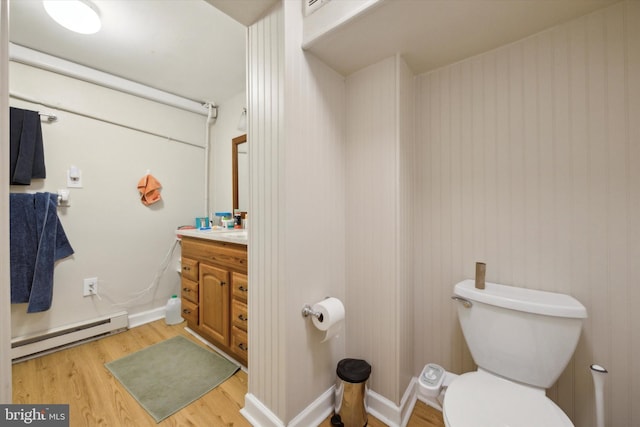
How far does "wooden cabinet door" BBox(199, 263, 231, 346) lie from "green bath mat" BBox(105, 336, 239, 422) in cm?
17

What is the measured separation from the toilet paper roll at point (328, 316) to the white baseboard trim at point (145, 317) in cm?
204

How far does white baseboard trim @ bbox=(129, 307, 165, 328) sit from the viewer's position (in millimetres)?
2326

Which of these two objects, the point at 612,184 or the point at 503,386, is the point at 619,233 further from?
the point at 503,386

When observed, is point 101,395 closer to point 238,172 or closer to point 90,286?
point 90,286

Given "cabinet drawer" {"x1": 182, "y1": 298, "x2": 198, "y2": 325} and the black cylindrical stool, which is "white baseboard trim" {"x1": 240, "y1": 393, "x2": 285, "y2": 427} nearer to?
the black cylindrical stool

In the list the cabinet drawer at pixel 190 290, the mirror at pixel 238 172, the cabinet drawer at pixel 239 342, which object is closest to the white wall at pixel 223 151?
the mirror at pixel 238 172

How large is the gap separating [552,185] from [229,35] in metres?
2.05

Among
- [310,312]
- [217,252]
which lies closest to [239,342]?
[217,252]

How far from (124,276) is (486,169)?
293 centimetres

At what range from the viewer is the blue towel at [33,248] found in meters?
1.79

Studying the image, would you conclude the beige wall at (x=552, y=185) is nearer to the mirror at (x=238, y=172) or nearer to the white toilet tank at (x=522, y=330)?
the white toilet tank at (x=522, y=330)

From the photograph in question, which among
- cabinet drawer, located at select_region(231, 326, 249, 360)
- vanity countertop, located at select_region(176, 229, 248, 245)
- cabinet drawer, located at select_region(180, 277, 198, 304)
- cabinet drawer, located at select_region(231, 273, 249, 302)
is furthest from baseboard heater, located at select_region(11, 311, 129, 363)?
cabinet drawer, located at select_region(231, 273, 249, 302)

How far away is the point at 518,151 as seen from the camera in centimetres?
121

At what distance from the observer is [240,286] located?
1.61 meters
